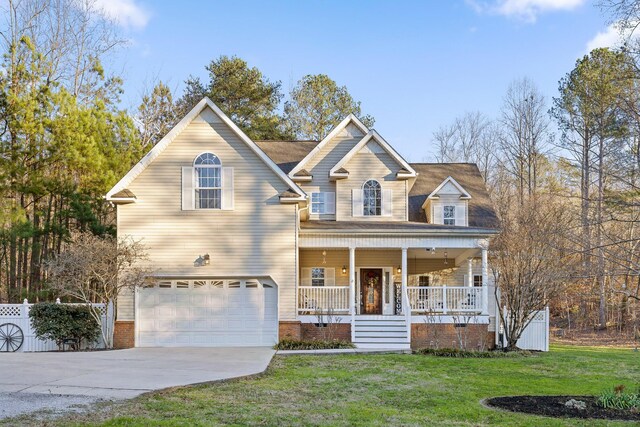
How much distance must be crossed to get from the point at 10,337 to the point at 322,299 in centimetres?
917

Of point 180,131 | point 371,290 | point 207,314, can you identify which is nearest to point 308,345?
point 207,314

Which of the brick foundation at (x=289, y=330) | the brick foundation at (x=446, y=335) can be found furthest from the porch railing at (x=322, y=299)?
the brick foundation at (x=446, y=335)

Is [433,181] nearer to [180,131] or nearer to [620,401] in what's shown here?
[180,131]

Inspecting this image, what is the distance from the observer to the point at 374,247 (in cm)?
2030

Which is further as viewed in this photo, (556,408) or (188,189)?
(188,189)

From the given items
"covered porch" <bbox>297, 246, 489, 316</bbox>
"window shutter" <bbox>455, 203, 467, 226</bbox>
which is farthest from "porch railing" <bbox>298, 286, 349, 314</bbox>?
"window shutter" <bbox>455, 203, 467, 226</bbox>

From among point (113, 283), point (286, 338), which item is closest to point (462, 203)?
point (286, 338)

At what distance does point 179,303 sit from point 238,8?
28.9 ft

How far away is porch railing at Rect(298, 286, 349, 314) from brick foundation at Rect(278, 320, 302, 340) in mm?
1060

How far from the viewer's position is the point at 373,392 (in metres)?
10.7

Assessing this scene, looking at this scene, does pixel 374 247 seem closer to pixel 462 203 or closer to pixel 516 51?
pixel 462 203

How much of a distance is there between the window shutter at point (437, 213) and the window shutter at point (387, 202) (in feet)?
5.48

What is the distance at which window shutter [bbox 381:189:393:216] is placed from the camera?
2230cm

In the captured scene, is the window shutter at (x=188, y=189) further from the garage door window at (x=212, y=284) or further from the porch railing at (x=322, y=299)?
the porch railing at (x=322, y=299)
